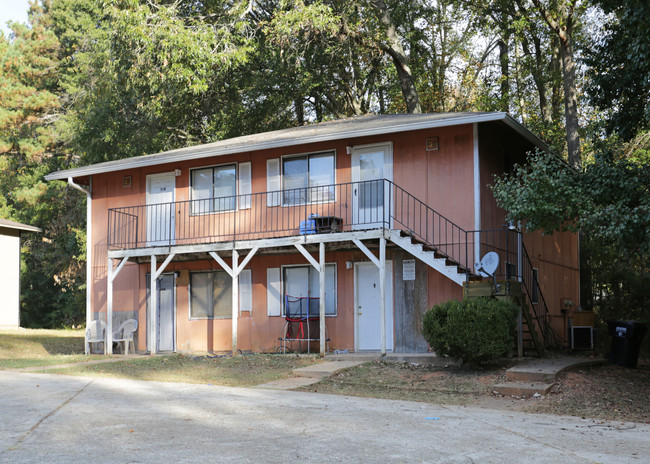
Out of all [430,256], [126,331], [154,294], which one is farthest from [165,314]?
[430,256]

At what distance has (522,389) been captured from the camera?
32.8 feet

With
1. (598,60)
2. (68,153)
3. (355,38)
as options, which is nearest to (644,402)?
(598,60)

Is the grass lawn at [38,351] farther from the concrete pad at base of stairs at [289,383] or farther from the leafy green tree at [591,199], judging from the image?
the leafy green tree at [591,199]

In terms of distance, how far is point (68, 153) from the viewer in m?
34.0

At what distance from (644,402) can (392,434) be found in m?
5.08

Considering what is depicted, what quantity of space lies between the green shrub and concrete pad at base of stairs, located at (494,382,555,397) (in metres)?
0.94

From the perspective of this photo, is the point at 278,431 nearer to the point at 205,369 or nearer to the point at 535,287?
the point at 205,369

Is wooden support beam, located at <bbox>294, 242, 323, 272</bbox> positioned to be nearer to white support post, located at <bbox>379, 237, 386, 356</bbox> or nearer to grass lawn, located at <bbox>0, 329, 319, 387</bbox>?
white support post, located at <bbox>379, 237, 386, 356</bbox>

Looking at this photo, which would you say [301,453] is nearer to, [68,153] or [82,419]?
[82,419]

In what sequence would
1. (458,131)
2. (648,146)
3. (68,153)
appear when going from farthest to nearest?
(68,153)
(648,146)
(458,131)

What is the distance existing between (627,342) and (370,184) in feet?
20.6

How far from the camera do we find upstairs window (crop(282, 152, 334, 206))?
50.8 ft

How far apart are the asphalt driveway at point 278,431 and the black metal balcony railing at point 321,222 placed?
16.7 feet

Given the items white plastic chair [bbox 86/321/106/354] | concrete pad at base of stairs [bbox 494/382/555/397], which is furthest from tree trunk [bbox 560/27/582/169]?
white plastic chair [bbox 86/321/106/354]
